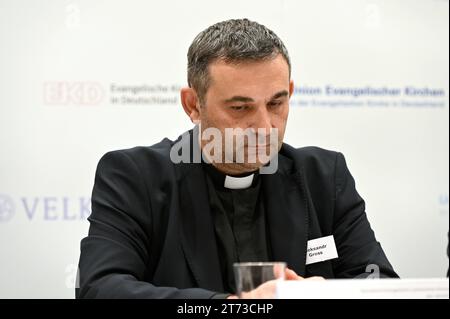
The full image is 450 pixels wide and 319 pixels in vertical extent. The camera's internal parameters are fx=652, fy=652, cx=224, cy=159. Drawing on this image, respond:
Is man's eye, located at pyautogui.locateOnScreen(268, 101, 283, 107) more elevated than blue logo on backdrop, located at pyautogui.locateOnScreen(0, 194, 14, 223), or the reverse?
man's eye, located at pyautogui.locateOnScreen(268, 101, 283, 107)

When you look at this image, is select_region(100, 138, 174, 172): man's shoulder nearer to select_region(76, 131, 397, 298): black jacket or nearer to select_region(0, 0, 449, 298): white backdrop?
select_region(76, 131, 397, 298): black jacket

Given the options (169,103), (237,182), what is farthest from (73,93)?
(237,182)

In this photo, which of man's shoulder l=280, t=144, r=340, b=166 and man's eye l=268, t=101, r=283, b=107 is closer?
man's eye l=268, t=101, r=283, b=107

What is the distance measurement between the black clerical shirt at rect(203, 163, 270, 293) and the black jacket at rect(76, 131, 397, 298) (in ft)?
0.13

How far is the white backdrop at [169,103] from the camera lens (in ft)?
12.2

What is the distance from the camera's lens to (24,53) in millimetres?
3771

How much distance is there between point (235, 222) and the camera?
85.5 inches

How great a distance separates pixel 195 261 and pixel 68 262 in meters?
1.96

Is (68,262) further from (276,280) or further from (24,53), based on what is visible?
(276,280)

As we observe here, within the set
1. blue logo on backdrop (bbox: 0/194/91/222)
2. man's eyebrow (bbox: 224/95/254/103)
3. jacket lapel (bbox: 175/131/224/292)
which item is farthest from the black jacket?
blue logo on backdrop (bbox: 0/194/91/222)

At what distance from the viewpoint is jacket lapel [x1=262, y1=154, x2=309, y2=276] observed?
6.76ft

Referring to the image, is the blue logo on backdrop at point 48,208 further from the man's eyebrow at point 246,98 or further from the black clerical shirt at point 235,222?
the man's eyebrow at point 246,98

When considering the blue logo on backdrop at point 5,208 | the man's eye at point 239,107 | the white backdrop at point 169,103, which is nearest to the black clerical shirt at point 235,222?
the man's eye at point 239,107
